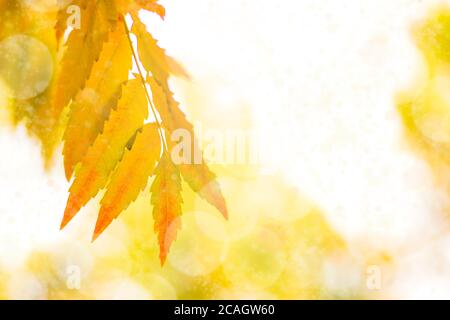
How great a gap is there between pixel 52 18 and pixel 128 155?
0.18m

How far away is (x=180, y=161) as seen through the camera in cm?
37

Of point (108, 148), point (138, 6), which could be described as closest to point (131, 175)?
point (108, 148)

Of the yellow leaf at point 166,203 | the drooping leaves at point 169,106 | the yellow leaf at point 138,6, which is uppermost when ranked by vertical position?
the yellow leaf at point 138,6

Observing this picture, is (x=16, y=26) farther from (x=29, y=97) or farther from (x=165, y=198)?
(x=165, y=198)

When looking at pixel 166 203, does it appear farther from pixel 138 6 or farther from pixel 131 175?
pixel 138 6

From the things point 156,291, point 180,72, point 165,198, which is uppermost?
point 180,72

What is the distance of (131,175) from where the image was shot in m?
0.37

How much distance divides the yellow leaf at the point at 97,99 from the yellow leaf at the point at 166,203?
0.19ft

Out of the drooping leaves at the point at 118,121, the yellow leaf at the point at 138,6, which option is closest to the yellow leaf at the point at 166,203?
the drooping leaves at the point at 118,121

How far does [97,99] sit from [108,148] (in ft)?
0.12

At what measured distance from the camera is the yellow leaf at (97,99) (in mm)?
345

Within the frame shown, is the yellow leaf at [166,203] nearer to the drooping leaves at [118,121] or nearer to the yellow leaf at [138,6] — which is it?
the drooping leaves at [118,121]

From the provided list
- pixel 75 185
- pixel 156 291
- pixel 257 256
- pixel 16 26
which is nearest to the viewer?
pixel 75 185
